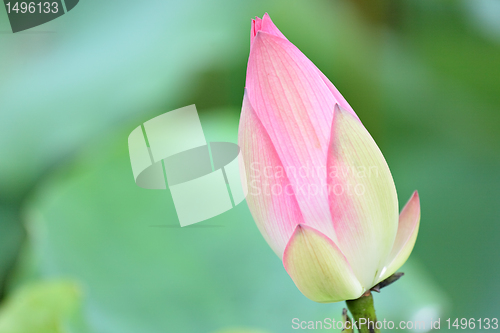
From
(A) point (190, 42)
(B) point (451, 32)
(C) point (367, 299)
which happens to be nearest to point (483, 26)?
(B) point (451, 32)

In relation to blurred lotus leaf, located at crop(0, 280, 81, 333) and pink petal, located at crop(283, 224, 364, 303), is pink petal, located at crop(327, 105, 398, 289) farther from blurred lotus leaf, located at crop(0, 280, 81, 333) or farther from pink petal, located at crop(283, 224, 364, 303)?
blurred lotus leaf, located at crop(0, 280, 81, 333)

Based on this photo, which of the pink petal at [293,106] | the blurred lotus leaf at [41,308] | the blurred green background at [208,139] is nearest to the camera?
the pink petal at [293,106]

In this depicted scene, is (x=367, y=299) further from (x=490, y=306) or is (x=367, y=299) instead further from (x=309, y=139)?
(x=490, y=306)

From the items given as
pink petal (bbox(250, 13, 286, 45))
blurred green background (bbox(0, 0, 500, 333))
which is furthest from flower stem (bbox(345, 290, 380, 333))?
blurred green background (bbox(0, 0, 500, 333))

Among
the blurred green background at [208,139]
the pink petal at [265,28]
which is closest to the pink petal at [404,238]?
the pink petal at [265,28]

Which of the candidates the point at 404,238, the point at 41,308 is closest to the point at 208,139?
the point at 41,308

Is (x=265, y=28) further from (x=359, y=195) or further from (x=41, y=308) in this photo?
(x=41, y=308)

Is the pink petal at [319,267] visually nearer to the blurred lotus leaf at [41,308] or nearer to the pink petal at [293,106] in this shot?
the pink petal at [293,106]

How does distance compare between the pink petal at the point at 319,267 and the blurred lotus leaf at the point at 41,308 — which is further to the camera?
the blurred lotus leaf at the point at 41,308
